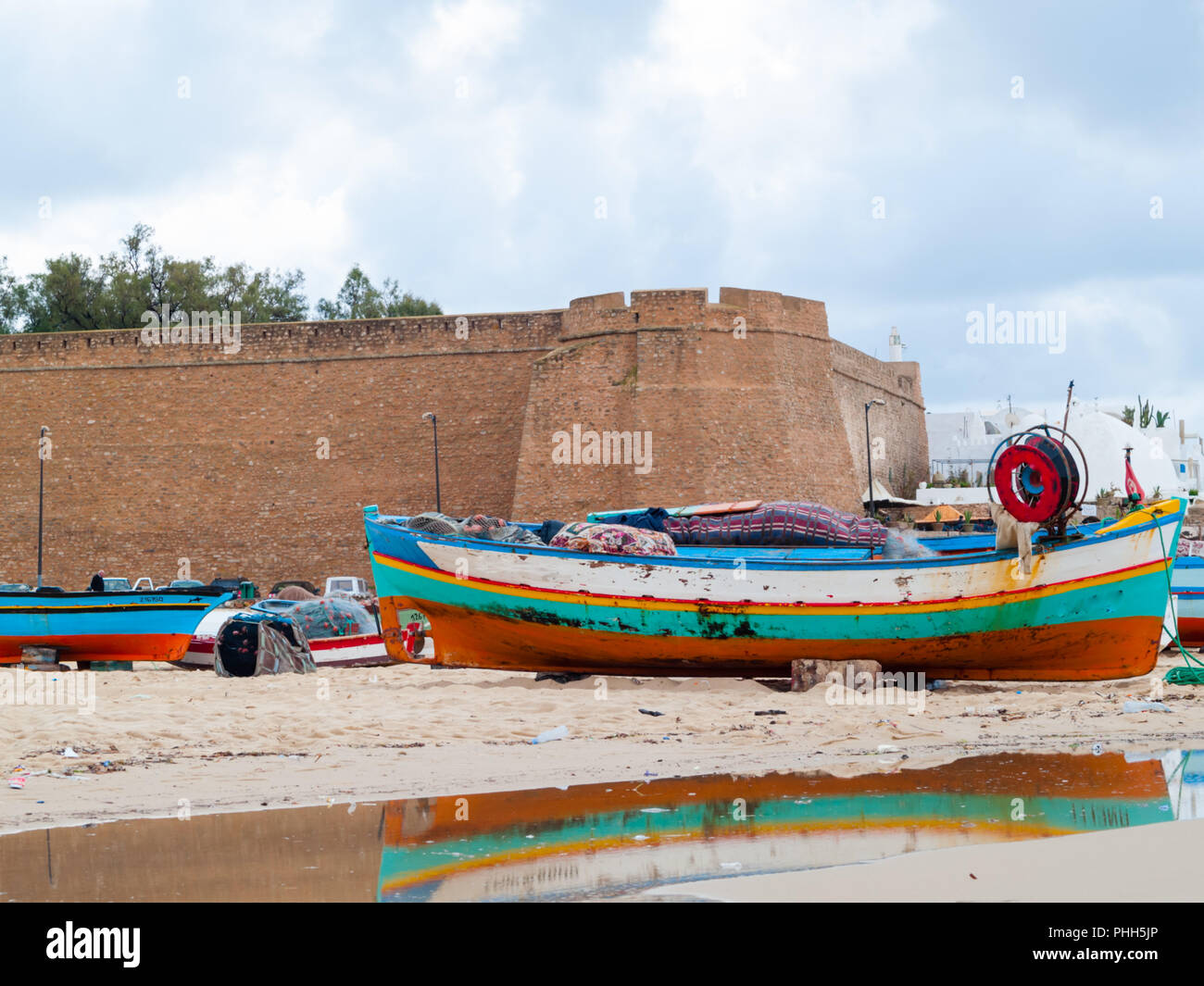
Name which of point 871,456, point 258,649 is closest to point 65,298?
point 871,456

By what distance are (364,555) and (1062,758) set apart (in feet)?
84.2

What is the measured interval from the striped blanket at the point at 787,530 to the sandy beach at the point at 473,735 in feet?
7.94

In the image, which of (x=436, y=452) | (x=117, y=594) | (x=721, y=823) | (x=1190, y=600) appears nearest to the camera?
(x=721, y=823)

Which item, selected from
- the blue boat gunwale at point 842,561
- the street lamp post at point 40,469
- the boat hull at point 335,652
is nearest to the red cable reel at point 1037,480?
the blue boat gunwale at point 842,561

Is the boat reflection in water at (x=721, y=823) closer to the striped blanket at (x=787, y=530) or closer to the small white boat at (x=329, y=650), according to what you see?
the striped blanket at (x=787, y=530)

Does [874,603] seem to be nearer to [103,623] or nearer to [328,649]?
[328,649]

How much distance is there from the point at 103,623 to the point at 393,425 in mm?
17834

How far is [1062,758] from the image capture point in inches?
326

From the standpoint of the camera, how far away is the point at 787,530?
14.8 meters

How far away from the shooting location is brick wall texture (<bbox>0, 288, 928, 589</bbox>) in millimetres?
29078

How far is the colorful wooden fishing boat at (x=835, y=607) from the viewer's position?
12.1m

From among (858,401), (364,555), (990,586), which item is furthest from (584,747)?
(858,401)
